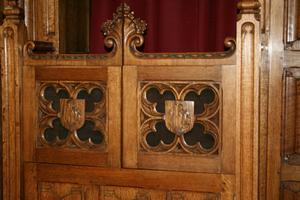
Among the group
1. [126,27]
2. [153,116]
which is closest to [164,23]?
[126,27]

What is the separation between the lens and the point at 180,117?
1.72 m

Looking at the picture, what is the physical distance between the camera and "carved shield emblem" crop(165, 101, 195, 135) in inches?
67.4

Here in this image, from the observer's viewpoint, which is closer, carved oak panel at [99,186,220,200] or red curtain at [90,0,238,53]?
carved oak panel at [99,186,220,200]

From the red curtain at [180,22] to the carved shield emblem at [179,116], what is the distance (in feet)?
1.69

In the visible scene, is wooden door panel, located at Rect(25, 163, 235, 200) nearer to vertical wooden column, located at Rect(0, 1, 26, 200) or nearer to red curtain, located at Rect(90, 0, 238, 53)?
vertical wooden column, located at Rect(0, 1, 26, 200)

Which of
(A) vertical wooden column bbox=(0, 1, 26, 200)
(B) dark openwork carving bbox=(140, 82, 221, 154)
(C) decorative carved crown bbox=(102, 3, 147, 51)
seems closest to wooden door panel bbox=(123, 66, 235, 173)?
(B) dark openwork carving bbox=(140, 82, 221, 154)

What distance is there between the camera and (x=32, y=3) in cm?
210

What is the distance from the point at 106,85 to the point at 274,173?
2.27 ft

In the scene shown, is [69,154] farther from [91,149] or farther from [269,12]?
[269,12]

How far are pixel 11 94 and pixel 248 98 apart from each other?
2.98ft

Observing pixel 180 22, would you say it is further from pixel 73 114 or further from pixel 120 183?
pixel 120 183

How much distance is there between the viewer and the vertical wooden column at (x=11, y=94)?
188 centimetres

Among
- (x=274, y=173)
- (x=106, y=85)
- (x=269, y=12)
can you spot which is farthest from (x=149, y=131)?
(x=269, y=12)

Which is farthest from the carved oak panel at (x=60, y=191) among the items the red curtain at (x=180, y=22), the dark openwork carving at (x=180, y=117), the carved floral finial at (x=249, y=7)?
the carved floral finial at (x=249, y=7)
